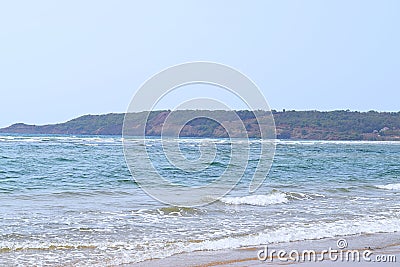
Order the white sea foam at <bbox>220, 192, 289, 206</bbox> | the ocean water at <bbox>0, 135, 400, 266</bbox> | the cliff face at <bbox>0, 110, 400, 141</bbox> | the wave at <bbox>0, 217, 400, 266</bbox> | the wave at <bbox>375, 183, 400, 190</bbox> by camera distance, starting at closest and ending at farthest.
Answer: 1. the wave at <bbox>0, 217, 400, 266</bbox>
2. the ocean water at <bbox>0, 135, 400, 266</bbox>
3. the white sea foam at <bbox>220, 192, 289, 206</bbox>
4. the wave at <bbox>375, 183, 400, 190</bbox>
5. the cliff face at <bbox>0, 110, 400, 141</bbox>

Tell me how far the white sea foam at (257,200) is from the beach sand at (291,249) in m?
5.38

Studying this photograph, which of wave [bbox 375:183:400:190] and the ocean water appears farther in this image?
wave [bbox 375:183:400:190]

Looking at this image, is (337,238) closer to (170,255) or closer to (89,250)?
(170,255)

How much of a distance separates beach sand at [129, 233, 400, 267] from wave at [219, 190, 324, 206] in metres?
5.44

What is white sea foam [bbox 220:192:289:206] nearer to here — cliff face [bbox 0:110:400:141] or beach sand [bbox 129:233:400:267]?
beach sand [bbox 129:233:400:267]

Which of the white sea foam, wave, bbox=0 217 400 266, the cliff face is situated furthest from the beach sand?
the cliff face

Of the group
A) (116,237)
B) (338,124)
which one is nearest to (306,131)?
(338,124)

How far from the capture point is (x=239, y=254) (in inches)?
370

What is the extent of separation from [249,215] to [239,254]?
186 inches

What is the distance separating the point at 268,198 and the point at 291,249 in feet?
24.6

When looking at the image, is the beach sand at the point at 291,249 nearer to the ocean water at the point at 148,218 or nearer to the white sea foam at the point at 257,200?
the ocean water at the point at 148,218

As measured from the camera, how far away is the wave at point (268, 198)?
16484 millimetres

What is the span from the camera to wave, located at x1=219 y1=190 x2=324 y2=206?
16484mm

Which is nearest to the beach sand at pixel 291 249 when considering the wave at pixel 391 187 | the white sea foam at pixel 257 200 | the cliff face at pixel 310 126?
the white sea foam at pixel 257 200
